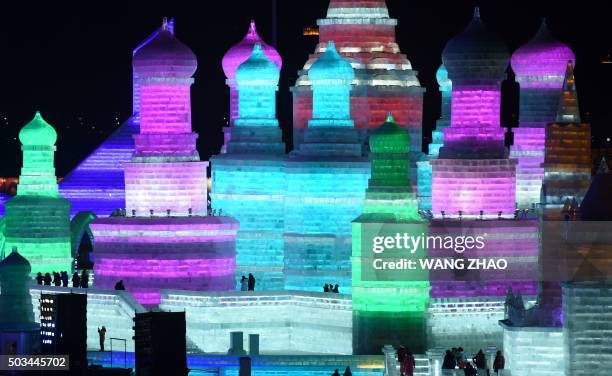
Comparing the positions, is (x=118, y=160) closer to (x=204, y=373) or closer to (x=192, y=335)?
(x=192, y=335)

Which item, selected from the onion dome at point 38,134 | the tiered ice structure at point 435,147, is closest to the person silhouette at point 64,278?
the onion dome at point 38,134

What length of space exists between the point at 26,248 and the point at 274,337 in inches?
379

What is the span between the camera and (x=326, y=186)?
3100 inches

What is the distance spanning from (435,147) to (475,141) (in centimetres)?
605

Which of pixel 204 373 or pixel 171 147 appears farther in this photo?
pixel 171 147

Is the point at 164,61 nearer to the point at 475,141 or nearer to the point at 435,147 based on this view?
the point at 475,141

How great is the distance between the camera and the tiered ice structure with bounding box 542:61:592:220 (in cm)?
7081

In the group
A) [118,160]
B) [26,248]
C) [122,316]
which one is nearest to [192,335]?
[122,316]

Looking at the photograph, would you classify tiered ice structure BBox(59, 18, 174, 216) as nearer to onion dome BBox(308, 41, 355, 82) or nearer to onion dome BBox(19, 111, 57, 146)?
onion dome BBox(19, 111, 57, 146)

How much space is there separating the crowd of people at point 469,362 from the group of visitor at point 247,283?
989cm

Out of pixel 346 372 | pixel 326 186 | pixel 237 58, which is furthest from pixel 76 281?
pixel 346 372

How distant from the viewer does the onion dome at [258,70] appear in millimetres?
79938

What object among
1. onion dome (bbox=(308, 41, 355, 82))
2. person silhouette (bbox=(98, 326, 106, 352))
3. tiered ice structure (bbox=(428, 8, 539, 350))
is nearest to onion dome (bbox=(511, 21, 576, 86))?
tiered ice structure (bbox=(428, 8, 539, 350))

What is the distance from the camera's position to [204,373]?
69312mm
